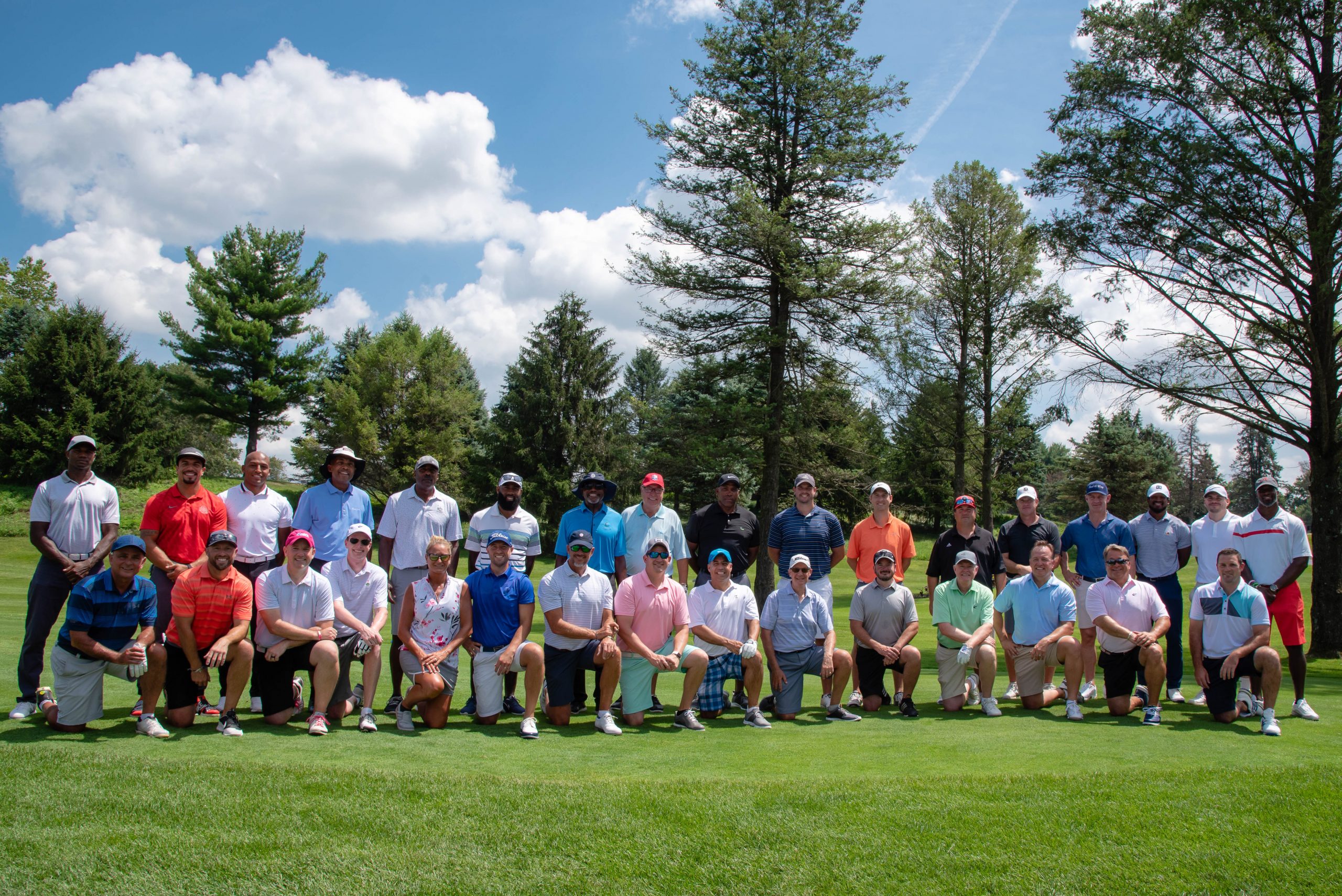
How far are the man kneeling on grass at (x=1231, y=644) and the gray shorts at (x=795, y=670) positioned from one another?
121 inches

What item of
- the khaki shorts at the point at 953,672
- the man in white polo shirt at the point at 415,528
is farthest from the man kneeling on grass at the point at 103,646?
the khaki shorts at the point at 953,672

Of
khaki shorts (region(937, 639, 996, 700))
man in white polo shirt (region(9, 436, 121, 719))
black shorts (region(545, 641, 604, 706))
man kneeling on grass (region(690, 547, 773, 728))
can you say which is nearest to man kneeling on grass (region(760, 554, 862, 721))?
man kneeling on grass (region(690, 547, 773, 728))

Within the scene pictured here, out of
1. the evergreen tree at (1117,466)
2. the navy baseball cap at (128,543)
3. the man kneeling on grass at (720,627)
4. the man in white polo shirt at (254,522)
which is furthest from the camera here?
the evergreen tree at (1117,466)

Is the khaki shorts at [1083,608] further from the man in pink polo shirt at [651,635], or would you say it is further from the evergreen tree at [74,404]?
the evergreen tree at [74,404]

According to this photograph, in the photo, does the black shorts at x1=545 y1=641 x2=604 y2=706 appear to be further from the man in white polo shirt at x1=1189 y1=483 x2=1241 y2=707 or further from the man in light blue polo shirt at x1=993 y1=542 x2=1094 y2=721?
the man in white polo shirt at x1=1189 y1=483 x2=1241 y2=707

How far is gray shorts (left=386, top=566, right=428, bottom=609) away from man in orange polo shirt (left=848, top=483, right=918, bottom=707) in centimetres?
401

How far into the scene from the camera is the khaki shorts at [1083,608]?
750 centimetres

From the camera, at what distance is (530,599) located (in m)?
6.71

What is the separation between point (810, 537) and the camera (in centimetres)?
791

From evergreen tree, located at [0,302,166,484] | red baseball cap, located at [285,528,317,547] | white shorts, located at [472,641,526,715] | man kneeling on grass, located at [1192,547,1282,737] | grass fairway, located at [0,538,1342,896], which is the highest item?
evergreen tree, located at [0,302,166,484]

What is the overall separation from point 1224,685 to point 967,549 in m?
2.23

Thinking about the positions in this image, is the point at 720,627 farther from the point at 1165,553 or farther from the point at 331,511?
the point at 1165,553

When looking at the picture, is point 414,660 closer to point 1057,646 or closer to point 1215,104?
point 1057,646

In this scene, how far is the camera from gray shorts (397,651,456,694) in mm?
6430
